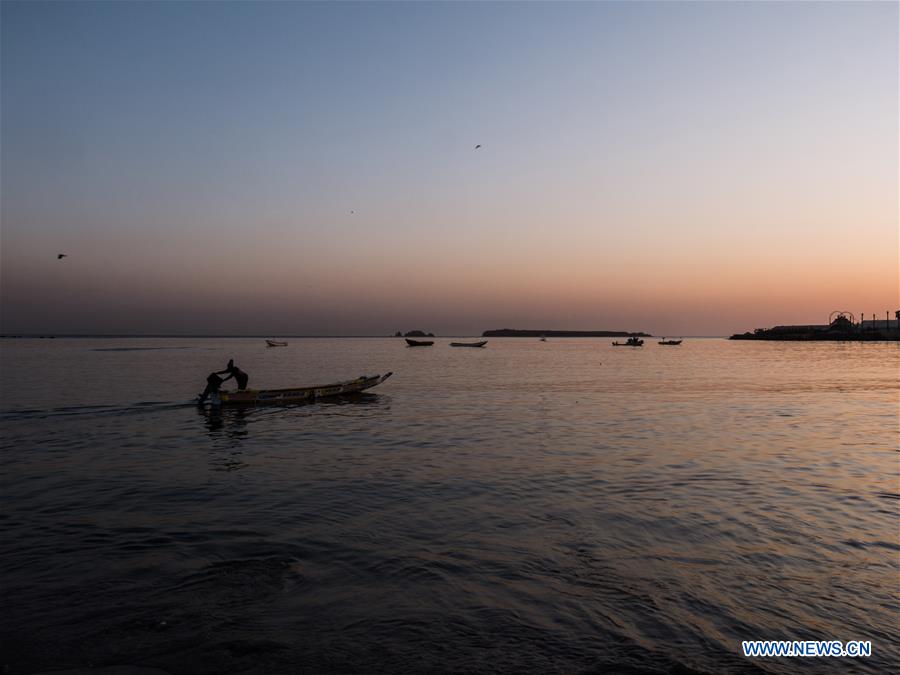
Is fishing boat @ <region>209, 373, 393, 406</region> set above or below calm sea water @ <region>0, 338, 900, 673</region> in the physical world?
above

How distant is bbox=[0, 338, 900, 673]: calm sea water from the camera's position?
292 inches

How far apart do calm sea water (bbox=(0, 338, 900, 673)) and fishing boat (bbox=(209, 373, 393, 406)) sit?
8.37m

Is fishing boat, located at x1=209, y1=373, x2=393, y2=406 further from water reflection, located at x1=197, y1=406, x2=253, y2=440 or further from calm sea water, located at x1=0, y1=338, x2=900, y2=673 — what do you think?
calm sea water, located at x1=0, y1=338, x2=900, y2=673

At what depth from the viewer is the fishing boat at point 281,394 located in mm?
34031

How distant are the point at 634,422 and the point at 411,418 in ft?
37.1

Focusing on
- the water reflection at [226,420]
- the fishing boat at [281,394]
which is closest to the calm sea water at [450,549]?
the water reflection at [226,420]

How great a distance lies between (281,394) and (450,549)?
27503 mm

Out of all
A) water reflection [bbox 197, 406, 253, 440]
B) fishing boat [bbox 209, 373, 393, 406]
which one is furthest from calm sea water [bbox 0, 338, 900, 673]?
fishing boat [bbox 209, 373, 393, 406]

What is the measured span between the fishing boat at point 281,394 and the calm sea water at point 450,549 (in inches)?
330

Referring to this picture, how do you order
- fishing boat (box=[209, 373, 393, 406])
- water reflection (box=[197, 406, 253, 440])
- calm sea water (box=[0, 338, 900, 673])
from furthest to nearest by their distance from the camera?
1. fishing boat (box=[209, 373, 393, 406])
2. water reflection (box=[197, 406, 253, 440])
3. calm sea water (box=[0, 338, 900, 673])

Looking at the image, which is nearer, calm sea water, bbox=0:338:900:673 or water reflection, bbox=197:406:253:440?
calm sea water, bbox=0:338:900:673

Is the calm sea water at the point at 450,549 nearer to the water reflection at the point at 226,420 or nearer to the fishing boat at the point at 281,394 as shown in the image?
the water reflection at the point at 226,420

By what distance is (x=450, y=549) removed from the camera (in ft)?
35.9

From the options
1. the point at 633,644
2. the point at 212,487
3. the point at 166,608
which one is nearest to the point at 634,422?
the point at 212,487
